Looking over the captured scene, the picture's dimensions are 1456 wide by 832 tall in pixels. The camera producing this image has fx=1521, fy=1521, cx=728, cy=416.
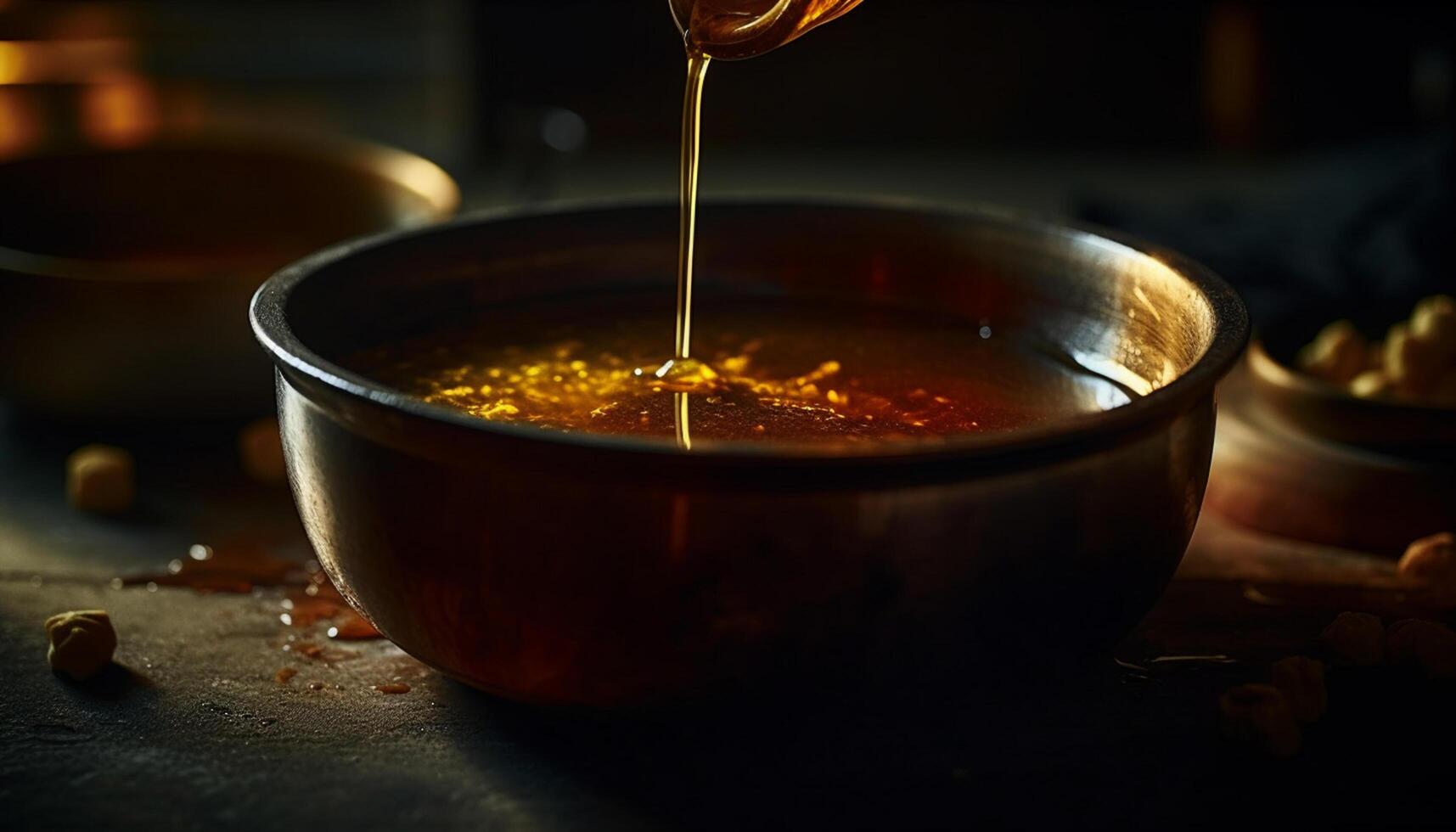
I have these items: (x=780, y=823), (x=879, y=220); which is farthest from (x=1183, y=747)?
(x=879, y=220)

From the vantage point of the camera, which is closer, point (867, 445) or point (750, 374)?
point (867, 445)

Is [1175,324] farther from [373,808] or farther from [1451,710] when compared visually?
[373,808]

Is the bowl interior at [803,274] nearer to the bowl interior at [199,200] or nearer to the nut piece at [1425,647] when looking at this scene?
the nut piece at [1425,647]

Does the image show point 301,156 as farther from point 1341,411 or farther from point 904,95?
point 904,95

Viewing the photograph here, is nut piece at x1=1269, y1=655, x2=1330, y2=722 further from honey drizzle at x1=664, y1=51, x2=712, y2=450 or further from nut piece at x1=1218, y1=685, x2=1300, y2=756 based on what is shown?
honey drizzle at x1=664, y1=51, x2=712, y2=450

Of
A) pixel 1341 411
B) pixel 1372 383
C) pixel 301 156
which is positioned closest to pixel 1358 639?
pixel 1341 411
